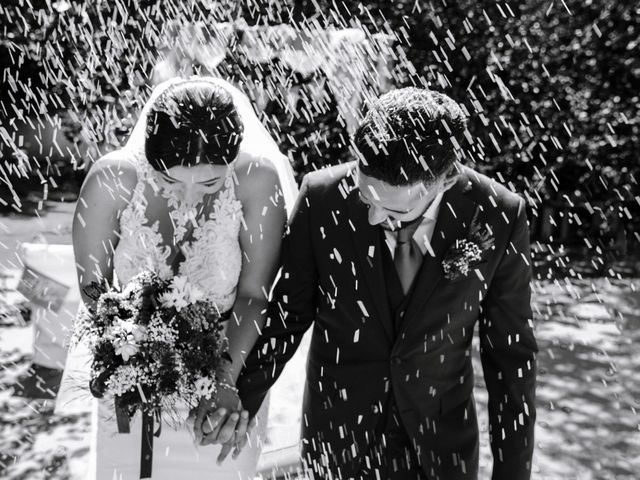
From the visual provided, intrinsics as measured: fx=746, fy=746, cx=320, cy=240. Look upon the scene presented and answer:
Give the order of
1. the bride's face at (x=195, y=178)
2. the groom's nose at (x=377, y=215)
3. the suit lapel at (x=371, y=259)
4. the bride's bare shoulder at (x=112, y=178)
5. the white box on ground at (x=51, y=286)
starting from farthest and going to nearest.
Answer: the white box on ground at (x=51, y=286) < the bride's bare shoulder at (x=112, y=178) < the bride's face at (x=195, y=178) < the suit lapel at (x=371, y=259) < the groom's nose at (x=377, y=215)

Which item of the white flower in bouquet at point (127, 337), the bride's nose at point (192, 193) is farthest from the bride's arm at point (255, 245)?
the white flower in bouquet at point (127, 337)

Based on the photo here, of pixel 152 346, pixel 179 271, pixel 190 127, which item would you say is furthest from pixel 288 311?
pixel 179 271

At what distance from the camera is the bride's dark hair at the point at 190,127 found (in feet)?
8.58

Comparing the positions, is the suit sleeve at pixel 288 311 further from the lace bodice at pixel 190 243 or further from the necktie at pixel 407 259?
the lace bodice at pixel 190 243

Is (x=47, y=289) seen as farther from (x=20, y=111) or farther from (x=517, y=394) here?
(x=20, y=111)

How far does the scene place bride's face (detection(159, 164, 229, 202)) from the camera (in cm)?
270

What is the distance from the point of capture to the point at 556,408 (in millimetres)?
6281

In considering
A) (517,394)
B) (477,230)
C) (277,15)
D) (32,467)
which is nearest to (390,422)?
(517,394)

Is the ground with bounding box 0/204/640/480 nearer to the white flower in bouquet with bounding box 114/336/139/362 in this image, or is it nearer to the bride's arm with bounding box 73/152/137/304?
the bride's arm with bounding box 73/152/137/304

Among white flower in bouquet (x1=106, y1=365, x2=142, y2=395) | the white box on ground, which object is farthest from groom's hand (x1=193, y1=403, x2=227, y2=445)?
the white box on ground

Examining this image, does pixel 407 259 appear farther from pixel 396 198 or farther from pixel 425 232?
pixel 396 198

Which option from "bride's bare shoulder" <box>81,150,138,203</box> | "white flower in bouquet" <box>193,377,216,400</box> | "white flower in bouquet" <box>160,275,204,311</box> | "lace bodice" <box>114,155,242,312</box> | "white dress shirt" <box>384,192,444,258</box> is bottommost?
"white flower in bouquet" <box>193,377,216,400</box>

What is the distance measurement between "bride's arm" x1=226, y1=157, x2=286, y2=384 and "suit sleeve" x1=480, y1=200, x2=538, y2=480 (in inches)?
37.6

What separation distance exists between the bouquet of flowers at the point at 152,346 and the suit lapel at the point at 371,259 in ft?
2.17
